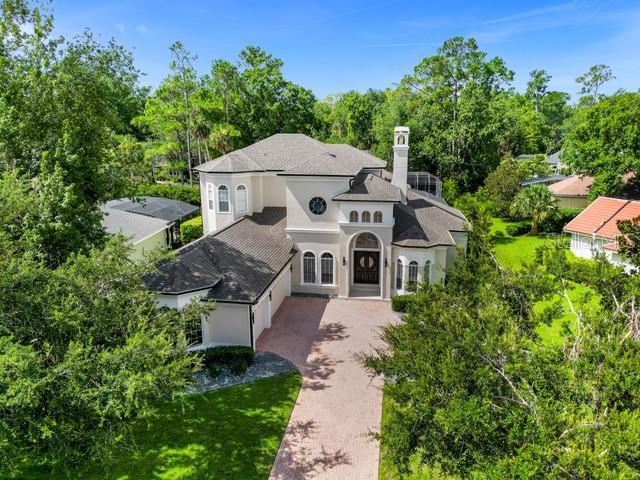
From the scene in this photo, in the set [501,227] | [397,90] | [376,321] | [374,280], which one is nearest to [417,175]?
[501,227]

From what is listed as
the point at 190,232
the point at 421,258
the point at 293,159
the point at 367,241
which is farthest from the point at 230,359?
the point at 190,232

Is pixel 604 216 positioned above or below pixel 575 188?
below

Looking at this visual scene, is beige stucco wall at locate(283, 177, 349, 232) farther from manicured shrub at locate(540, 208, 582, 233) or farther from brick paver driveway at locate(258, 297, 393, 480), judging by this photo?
manicured shrub at locate(540, 208, 582, 233)

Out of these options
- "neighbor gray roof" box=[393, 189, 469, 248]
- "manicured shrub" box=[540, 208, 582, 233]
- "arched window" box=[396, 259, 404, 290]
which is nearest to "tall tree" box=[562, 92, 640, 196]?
"manicured shrub" box=[540, 208, 582, 233]

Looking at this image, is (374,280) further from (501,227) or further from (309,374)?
(501,227)

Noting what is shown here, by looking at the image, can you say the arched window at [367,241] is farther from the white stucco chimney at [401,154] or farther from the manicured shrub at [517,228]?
the manicured shrub at [517,228]

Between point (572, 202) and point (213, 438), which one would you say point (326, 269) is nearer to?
point (213, 438)
